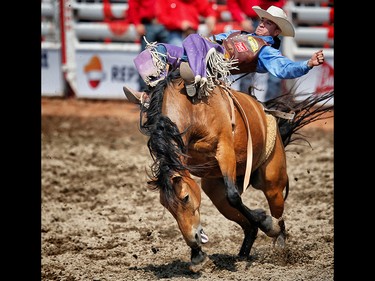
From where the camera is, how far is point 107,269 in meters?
5.30

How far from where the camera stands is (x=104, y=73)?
12281mm

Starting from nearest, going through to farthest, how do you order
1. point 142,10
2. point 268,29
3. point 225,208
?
point 268,29 → point 225,208 → point 142,10

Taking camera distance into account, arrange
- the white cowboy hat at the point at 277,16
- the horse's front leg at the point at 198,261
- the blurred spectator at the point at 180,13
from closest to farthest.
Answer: the horse's front leg at the point at 198,261, the white cowboy hat at the point at 277,16, the blurred spectator at the point at 180,13

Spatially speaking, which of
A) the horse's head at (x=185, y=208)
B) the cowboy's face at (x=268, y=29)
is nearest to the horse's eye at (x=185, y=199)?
the horse's head at (x=185, y=208)

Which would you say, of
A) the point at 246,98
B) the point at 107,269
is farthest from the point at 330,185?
the point at 107,269

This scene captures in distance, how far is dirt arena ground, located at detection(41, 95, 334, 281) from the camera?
5.26m

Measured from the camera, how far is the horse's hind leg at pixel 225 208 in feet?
17.8

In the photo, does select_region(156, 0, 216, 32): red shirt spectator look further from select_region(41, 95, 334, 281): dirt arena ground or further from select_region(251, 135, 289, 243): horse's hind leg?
select_region(251, 135, 289, 243): horse's hind leg

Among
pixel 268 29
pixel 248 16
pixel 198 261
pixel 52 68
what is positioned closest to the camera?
pixel 198 261

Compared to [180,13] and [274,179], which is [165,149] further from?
[180,13]

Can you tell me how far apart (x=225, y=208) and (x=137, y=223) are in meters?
1.28

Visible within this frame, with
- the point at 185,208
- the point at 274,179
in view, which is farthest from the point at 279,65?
the point at 185,208

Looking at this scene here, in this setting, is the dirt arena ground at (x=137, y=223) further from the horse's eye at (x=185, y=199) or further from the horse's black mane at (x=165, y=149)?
the horse's eye at (x=185, y=199)

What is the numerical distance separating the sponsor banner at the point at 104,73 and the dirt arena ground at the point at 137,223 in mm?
2142
